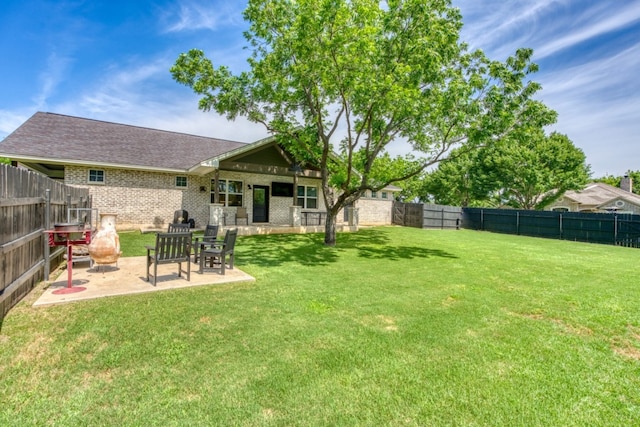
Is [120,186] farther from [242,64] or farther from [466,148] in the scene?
[466,148]

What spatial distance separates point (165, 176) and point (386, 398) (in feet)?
52.2

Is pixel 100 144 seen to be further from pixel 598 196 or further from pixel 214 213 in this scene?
pixel 598 196

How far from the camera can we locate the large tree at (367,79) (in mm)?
9617

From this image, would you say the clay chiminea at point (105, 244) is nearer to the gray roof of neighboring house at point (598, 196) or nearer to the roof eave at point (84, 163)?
the roof eave at point (84, 163)

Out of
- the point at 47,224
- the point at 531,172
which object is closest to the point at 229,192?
the point at 47,224

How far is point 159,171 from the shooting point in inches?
600

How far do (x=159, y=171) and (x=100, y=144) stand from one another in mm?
3182

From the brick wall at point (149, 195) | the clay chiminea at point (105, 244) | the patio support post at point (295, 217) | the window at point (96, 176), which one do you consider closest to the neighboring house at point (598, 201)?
the patio support post at point (295, 217)

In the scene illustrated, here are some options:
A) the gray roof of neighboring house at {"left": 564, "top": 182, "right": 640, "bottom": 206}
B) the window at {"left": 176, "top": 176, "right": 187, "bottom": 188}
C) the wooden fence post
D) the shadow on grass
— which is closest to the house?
the window at {"left": 176, "top": 176, "right": 187, "bottom": 188}

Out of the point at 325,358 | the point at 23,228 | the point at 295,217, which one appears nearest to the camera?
the point at 325,358

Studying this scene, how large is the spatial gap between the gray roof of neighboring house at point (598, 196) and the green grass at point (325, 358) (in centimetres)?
3008

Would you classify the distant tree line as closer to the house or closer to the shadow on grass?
the house

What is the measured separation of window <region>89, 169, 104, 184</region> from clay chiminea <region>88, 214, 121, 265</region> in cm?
1035

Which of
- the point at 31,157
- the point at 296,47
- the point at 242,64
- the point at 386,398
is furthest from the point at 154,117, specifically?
the point at 386,398
